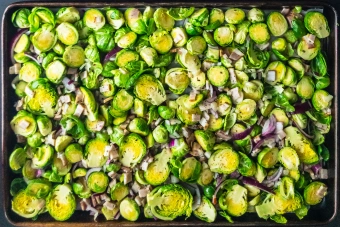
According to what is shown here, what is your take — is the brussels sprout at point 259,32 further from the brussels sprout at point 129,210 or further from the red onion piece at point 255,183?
the brussels sprout at point 129,210

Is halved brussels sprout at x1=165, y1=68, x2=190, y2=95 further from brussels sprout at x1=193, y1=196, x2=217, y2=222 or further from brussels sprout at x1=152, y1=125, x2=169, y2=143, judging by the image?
brussels sprout at x1=193, y1=196, x2=217, y2=222

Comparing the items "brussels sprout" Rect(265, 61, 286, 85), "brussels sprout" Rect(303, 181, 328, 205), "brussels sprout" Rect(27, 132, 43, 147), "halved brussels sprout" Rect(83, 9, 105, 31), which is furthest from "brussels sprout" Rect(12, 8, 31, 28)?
"brussels sprout" Rect(303, 181, 328, 205)

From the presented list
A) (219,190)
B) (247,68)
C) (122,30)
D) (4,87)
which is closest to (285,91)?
(247,68)

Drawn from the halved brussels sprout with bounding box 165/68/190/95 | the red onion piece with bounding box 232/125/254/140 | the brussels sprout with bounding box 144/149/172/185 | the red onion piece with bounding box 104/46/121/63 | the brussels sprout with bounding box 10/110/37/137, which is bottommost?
the brussels sprout with bounding box 144/149/172/185

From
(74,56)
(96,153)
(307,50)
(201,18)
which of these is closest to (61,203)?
(96,153)

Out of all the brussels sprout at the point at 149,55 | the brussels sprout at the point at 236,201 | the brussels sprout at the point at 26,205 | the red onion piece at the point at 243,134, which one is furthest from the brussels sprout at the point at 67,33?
the brussels sprout at the point at 236,201

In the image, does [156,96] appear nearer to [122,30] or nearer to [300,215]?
[122,30]
